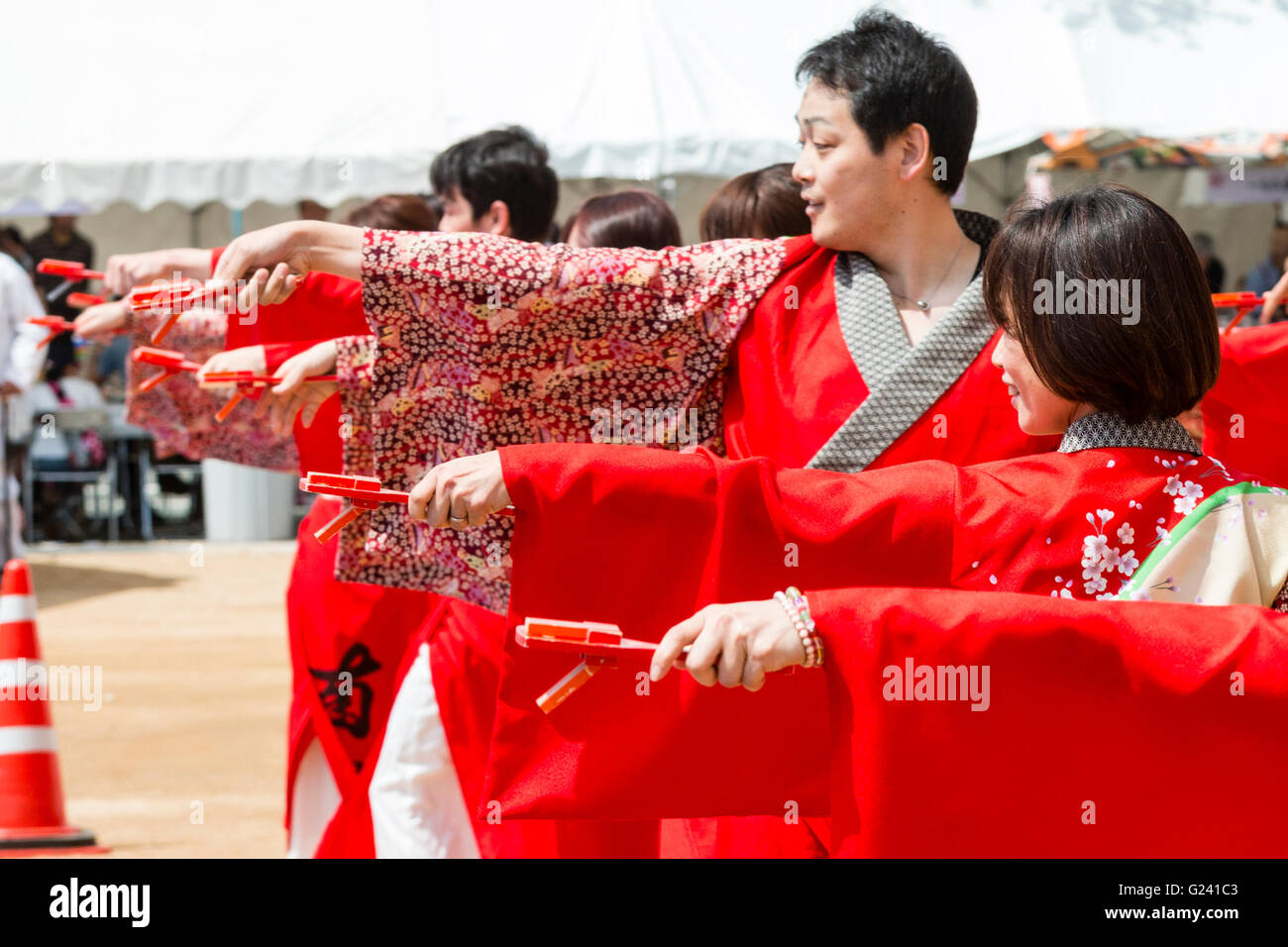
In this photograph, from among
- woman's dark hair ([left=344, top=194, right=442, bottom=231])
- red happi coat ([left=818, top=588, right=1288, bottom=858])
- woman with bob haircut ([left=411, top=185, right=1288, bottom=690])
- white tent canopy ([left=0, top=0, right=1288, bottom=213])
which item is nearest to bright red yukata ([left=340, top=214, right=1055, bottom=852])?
woman with bob haircut ([left=411, top=185, right=1288, bottom=690])

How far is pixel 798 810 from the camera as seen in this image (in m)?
2.31

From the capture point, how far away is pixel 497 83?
33.7 feet

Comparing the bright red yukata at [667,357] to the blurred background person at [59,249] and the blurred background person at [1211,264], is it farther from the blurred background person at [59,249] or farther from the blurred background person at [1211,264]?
the blurred background person at [59,249]

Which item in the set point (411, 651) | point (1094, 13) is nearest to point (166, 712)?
Result: point (411, 651)

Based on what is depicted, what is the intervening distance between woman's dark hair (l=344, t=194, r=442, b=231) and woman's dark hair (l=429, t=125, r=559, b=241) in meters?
0.07

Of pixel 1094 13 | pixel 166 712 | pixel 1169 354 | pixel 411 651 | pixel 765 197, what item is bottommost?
pixel 166 712

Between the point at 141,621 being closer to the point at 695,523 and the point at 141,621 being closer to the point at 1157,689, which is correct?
the point at 695,523

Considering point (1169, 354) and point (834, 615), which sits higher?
point (1169, 354)

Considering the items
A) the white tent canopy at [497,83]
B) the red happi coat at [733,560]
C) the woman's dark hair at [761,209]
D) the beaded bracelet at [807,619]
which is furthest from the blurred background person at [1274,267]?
the beaded bracelet at [807,619]

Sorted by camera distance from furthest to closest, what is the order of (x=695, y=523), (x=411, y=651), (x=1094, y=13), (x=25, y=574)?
(x=1094, y=13) → (x=25, y=574) → (x=411, y=651) → (x=695, y=523)

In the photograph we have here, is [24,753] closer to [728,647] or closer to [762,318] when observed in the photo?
[762,318]

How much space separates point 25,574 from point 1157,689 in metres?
3.25

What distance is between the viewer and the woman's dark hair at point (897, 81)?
2602 millimetres

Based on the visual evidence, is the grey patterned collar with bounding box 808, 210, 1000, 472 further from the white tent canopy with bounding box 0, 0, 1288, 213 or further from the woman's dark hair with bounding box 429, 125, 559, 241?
the white tent canopy with bounding box 0, 0, 1288, 213
